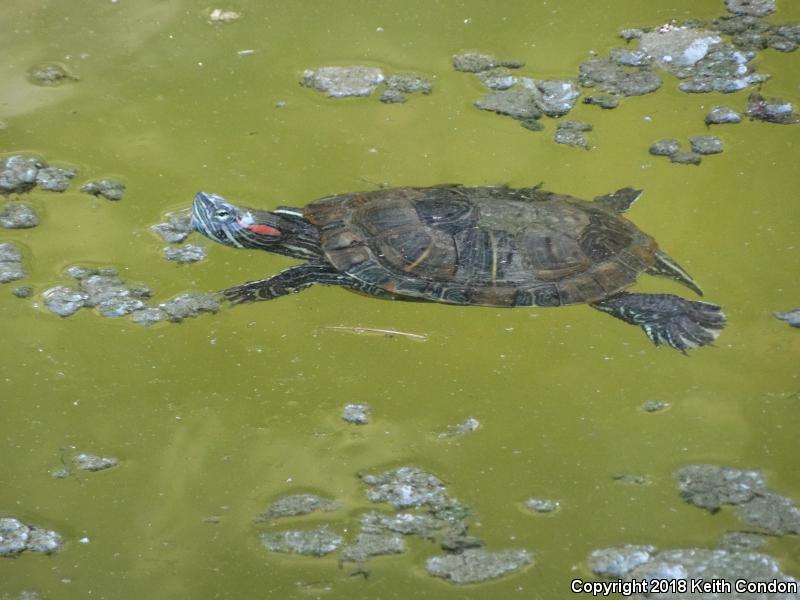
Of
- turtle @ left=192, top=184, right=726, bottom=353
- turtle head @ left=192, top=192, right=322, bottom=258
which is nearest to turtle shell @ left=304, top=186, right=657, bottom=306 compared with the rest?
turtle @ left=192, top=184, right=726, bottom=353

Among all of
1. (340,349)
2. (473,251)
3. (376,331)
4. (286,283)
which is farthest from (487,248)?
(286,283)

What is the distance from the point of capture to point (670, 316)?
179 inches

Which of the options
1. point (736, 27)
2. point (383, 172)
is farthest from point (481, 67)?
point (736, 27)

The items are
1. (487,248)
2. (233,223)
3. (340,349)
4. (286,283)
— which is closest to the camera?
(340,349)

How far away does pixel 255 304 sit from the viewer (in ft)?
15.4

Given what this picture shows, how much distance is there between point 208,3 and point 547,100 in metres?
2.28

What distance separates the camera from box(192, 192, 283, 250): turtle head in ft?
16.0

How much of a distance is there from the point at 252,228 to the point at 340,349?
2.83 feet

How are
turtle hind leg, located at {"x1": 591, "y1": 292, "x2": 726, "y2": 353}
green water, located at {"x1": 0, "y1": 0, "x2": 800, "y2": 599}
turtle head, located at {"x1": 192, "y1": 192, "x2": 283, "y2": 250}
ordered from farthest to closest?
turtle head, located at {"x1": 192, "y1": 192, "x2": 283, "y2": 250} < turtle hind leg, located at {"x1": 591, "y1": 292, "x2": 726, "y2": 353} < green water, located at {"x1": 0, "y1": 0, "x2": 800, "y2": 599}

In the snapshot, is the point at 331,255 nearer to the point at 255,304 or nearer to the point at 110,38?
the point at 255,304

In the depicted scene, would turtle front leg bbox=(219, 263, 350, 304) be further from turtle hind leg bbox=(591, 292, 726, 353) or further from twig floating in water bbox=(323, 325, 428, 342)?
turtle hind leg bbox=(591, 292, 726, 353)

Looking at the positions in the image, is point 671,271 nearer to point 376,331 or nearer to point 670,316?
point 670,316

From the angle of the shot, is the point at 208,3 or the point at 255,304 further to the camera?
the point at 208,3

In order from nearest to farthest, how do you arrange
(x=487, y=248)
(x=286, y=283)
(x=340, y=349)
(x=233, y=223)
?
1. (x=340, y=349)
2. (x=487, y=248)
3. (x=286, y=283)
4. (x=233, y=223)
